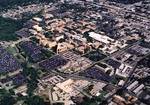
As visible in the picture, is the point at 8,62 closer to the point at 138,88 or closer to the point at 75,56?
the point at 75,56

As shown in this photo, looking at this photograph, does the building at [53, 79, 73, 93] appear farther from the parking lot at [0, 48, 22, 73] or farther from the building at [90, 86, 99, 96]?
the parking lot at [0, 48, 22, 73]

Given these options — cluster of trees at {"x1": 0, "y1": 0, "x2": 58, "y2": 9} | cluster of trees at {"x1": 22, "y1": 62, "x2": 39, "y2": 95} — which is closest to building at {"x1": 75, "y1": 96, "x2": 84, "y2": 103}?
cluster of trees at {"x1": 22, "y1": 62, "x2": 39, "y2": 95}

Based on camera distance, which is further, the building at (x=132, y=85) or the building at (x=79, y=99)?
the building at (x=132, y=85)

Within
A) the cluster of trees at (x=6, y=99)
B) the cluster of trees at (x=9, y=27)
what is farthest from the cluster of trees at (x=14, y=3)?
the cluster of trees at (x=6, y=99)

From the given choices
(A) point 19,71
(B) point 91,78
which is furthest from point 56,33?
(B) point 91,78

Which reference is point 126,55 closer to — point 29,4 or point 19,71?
point 19,71

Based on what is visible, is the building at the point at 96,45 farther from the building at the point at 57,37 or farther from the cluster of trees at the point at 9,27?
the cluster of trees at the point at 9,27

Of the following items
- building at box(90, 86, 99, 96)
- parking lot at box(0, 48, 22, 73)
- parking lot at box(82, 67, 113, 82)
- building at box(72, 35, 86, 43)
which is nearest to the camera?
A: building at box(90, 86, 99, 96)

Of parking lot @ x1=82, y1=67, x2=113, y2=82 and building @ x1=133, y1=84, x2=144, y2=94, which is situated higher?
parking lot @ x1=82, y1=67, x2=113, y2=82
